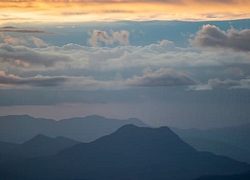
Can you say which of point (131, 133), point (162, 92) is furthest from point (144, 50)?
point (131, 133)

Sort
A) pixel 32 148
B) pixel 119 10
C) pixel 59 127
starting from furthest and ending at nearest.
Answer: pixel 32 148, pixel 59 127, pixel 119 10

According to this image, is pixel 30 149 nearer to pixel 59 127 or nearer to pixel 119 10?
pixel 59 127

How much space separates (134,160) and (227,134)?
1.68m

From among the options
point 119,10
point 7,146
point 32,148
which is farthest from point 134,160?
point 119,10

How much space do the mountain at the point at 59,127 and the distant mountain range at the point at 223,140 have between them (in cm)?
98

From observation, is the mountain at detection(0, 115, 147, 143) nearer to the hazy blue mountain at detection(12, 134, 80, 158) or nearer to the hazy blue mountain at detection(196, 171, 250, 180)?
the hazy blue mountain at detection(12, 134, 80, 158)

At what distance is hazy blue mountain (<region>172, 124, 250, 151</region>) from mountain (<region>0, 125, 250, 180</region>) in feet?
0.69

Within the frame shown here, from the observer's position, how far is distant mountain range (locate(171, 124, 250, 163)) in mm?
8922

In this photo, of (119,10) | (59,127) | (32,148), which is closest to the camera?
(119,10)

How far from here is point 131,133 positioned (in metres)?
9.00

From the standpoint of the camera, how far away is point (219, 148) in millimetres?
9000

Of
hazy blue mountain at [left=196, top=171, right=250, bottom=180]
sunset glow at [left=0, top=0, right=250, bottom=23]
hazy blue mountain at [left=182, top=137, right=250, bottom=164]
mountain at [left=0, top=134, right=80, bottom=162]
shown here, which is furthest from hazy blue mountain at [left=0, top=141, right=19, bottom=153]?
hazy blue mountain at [left=196, top=171, right=250, bottom=180]

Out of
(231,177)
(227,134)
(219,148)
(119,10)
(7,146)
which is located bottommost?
(231,177)

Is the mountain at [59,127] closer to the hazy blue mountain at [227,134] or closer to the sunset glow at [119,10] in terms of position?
the hazy blue mountain at [227,134]
